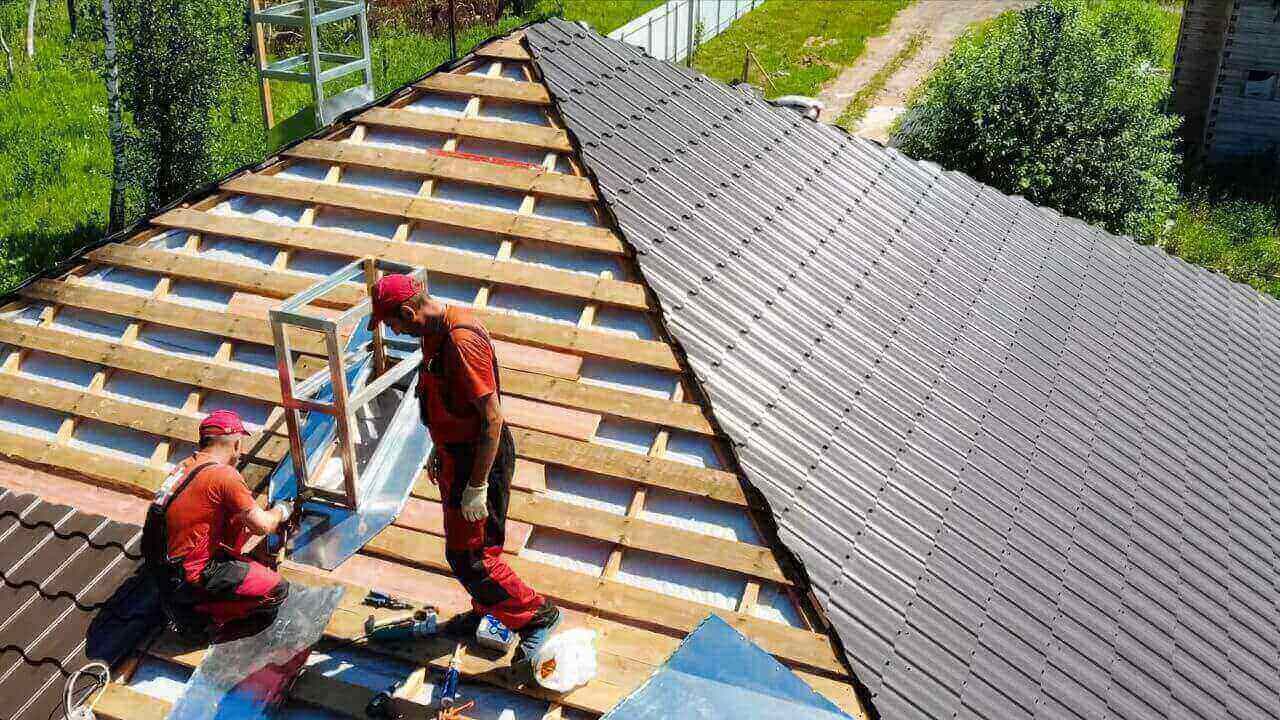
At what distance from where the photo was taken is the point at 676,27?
2947 centimetres

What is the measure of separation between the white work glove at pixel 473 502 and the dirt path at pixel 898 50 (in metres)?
21.9

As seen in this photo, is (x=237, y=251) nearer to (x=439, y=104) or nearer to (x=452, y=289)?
(x=452, y=289)

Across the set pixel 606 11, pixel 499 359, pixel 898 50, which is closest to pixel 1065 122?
pixel 898 50

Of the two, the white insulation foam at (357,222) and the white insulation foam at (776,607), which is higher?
the white insulation foam at (357,222)

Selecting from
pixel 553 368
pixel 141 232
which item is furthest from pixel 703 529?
pixel 141 232

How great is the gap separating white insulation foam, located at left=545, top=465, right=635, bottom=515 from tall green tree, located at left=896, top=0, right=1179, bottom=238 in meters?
14.0

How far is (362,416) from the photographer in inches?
258

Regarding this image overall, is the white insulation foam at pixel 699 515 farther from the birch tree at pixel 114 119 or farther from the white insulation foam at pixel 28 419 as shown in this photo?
the birch tree at pixel 114 119

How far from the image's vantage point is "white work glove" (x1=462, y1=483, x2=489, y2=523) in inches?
199

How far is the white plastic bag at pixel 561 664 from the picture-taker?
205 inches

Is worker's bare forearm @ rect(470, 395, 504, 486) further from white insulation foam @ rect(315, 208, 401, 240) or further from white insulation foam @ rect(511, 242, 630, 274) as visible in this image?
white insulation foam @ rect(315, 208, 401, 240)

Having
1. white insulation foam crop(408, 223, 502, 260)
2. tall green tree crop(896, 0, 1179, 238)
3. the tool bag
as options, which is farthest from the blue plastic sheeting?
tall green tree crop(896, 0, 1179, 238)

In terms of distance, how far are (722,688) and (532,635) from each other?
3.29ft

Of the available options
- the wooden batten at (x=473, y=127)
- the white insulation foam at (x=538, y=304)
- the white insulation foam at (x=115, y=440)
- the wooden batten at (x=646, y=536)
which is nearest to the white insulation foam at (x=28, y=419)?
the white insulation foam at (x=115, y=440)
